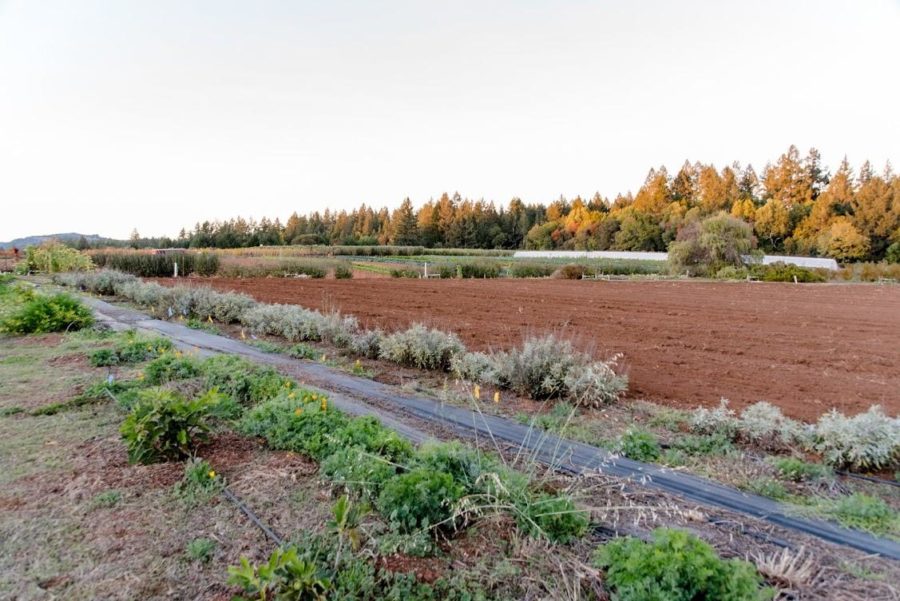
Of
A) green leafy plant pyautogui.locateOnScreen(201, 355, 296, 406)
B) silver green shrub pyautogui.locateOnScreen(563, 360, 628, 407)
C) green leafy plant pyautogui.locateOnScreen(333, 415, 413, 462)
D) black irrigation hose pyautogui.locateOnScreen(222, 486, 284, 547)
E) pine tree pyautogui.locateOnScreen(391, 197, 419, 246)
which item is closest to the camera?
black irrigation hose pyautogui.locateOnScreen(222, 486, 284, 547)

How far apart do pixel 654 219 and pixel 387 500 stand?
6297cm

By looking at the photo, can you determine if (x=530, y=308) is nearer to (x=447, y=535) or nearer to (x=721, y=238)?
(x=447, y=535)

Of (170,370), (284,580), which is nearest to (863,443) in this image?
(284,580)

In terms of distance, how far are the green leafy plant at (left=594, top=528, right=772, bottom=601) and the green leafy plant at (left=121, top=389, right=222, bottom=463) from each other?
3.13m

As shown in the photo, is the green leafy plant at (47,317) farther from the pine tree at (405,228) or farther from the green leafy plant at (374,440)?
the pine tree at (405,228)

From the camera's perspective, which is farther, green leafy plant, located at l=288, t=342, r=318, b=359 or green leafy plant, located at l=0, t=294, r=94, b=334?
green leafy plant, located at l=0, t=294, r=94, b=334

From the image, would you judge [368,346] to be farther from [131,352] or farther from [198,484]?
[198,484]

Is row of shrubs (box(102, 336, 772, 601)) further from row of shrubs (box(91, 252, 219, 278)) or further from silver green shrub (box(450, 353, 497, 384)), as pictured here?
row of shrubs (box(91, 252, 219, 278))

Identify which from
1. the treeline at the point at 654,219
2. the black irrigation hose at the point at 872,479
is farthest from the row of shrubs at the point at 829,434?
the treeline at the point at 654,219

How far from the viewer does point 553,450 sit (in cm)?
418

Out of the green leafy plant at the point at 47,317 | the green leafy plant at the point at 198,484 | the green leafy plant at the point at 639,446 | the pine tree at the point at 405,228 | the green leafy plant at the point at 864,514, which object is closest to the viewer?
the green leafy plant at the point at 864,514

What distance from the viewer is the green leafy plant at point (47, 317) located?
8.90 meters

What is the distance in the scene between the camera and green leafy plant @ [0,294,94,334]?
890 centimetres

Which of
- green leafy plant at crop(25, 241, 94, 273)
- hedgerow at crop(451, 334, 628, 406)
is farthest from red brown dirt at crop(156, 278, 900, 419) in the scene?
green leafy plant at crop(25, 241, 94, 273)
